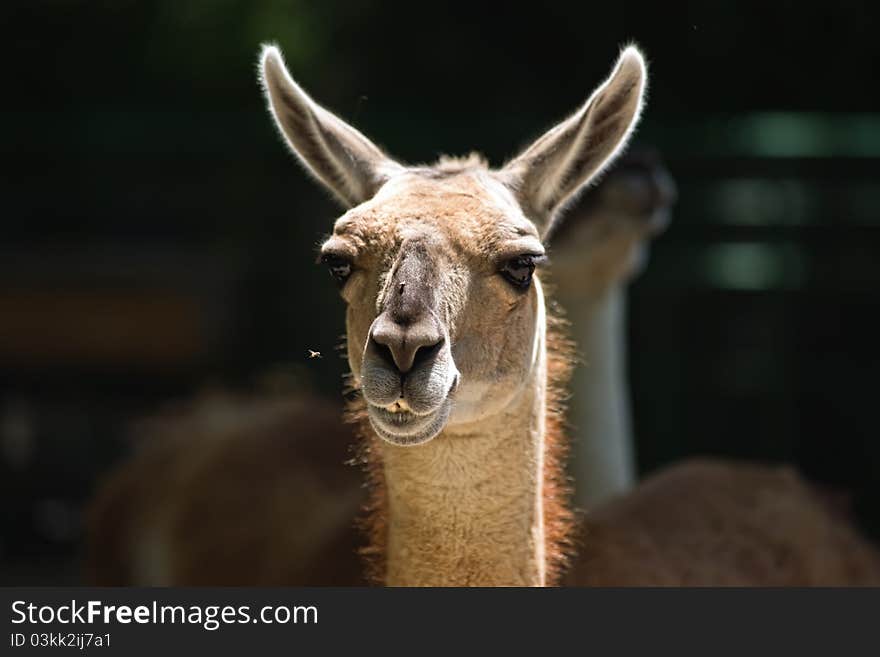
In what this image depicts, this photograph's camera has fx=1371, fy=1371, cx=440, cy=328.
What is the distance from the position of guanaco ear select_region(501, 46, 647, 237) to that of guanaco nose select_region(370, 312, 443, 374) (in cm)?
61

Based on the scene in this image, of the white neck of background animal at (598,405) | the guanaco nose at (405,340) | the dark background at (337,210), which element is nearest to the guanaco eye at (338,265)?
the guanaco nose at (405,340)

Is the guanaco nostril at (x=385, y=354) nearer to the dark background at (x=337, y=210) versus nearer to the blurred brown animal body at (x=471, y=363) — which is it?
the blurred brown animal body at (x=471, y=363)

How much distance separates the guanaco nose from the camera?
2441 mm

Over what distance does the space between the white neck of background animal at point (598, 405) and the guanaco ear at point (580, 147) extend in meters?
1.47

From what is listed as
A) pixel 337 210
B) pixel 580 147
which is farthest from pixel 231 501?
pixel 337 210

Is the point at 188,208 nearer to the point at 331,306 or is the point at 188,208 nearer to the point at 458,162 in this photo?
the point at 331,306

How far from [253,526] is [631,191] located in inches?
66.9

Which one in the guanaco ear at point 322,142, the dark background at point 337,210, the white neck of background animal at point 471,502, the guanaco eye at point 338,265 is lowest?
the white neck of background animal at point 471,502

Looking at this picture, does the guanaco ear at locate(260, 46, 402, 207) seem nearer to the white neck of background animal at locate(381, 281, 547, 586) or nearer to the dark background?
the white neck of background animal at locate(381, 281, 547, 586)

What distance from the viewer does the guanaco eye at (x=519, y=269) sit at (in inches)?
106

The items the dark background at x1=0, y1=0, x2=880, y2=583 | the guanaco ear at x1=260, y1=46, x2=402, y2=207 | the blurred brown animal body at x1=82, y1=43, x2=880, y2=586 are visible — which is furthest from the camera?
the dark background at x1=0, y1=0, x2=880, y2=583

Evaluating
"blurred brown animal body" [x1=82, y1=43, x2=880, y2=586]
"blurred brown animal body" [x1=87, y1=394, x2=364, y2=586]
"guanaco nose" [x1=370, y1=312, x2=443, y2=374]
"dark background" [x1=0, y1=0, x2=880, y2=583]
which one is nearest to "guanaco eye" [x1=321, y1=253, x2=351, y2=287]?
"blurred brown animal body" [x1=82, y1=43, x2=880, y2=586]

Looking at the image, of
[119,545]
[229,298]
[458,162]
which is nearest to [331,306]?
[229,298]

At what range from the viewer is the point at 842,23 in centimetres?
648
